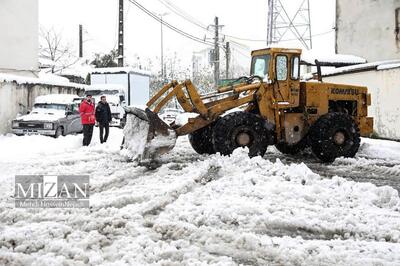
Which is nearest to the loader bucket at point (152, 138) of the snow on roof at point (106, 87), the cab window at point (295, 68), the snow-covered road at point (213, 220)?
the snow-covered road at point (213, 220)

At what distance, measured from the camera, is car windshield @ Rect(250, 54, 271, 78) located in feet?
36.6

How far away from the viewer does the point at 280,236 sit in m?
5.18

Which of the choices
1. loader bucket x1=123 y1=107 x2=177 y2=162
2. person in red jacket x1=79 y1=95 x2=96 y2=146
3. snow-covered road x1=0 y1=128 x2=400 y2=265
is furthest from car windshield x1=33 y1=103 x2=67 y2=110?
snow-covered road x1=0 y1=128 x2=400 y2=265

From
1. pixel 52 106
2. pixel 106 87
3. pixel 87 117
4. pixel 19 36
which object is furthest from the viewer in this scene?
pixel 106 87

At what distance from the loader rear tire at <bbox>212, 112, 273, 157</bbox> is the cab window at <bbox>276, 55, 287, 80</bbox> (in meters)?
1.26

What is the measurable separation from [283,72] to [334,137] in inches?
78.2

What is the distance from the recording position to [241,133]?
33.7 ft

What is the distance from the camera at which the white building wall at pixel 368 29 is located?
21.4 metres

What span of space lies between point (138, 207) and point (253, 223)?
5.13 ft

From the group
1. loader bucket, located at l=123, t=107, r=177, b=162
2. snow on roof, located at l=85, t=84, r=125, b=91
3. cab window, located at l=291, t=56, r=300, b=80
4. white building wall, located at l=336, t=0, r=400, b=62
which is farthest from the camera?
snow on roof, located at l=85, t=84, r=125, b=91

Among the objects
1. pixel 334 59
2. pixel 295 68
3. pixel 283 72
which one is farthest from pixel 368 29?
pixel 283 72

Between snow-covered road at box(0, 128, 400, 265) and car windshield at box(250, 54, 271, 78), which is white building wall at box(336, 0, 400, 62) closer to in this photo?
car windshield at box(250, 54, 271, 78)

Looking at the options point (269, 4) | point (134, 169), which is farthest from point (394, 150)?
point (269, 4)

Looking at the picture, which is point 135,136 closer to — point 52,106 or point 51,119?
point 51,119
